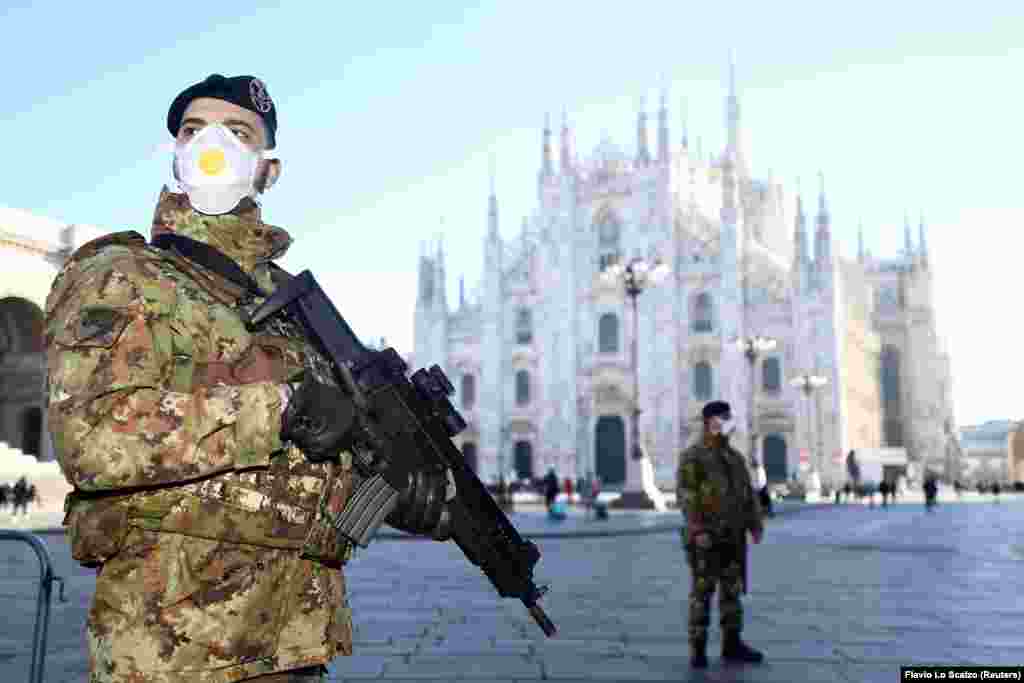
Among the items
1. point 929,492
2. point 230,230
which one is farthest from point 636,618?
point 929,492

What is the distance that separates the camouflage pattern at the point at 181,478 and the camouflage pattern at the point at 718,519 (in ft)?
12.8

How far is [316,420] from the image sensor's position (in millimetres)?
1866

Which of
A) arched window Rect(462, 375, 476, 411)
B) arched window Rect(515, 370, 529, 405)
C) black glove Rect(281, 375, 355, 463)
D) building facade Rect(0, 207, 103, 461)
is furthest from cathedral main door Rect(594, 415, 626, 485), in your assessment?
black glove Rect(281, 375, 355, 463)

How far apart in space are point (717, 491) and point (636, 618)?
1795 millimetres

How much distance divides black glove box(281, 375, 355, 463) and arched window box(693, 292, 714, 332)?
4368 cm

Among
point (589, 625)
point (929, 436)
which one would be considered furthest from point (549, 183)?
point (589, 625)

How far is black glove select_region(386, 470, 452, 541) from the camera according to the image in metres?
2.12

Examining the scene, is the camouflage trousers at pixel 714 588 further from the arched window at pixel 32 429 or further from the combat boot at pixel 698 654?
the arched window at pixel 32 429

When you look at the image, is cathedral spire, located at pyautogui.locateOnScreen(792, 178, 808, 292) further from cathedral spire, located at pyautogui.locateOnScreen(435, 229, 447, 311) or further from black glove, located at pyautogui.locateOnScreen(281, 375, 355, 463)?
black glove, located at pyautogui.locateOnScreen(281, 375, 355, 463)

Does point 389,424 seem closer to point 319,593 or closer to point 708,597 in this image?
point 319,593

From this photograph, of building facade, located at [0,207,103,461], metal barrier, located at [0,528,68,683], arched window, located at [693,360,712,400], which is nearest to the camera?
metal barrier, located at [0,528,68,683]

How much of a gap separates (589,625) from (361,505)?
16.7 feet

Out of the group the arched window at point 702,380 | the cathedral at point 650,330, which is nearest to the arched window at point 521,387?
the cathedral at point 650,330

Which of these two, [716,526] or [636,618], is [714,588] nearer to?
[716,526]
